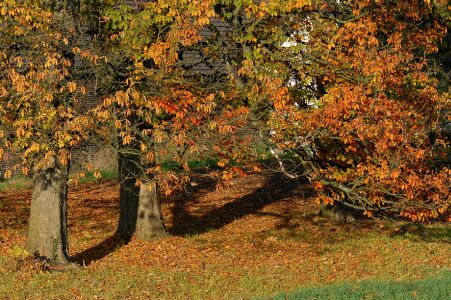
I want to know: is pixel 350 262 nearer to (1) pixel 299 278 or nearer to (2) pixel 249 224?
(1) pixel 299 278

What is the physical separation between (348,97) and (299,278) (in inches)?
162

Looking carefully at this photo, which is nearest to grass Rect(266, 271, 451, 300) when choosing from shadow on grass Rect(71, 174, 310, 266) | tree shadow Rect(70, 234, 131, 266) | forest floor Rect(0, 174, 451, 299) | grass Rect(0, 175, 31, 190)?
forest floor Rect(0, 174, 451, 299)

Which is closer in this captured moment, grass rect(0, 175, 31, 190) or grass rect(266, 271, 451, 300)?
grass rect(266, 271, 451, 300)

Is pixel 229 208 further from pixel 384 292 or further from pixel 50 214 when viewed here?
pixel 384 292

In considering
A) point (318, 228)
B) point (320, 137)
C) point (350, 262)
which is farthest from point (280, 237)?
point (320, 137)

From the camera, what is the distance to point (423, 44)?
17.8 m

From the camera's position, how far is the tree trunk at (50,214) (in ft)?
55.8

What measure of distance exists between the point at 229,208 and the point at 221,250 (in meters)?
5.01

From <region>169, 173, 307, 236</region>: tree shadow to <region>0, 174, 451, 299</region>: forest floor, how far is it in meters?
0.03

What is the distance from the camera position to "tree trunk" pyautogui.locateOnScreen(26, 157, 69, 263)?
17.0 meters

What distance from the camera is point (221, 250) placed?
2055 cm

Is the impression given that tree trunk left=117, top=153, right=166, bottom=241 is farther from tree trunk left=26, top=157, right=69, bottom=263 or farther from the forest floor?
tree trunk left=26, top=157, right=69, bottom=263

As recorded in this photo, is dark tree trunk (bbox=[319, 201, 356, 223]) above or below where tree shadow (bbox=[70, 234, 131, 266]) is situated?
above

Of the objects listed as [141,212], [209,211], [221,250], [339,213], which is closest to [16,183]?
[209,211]
